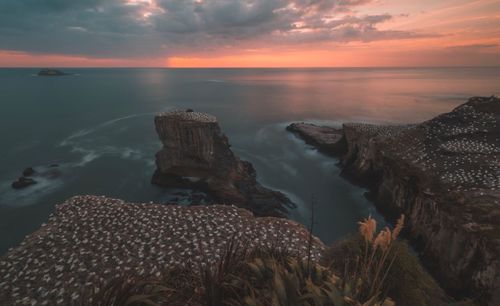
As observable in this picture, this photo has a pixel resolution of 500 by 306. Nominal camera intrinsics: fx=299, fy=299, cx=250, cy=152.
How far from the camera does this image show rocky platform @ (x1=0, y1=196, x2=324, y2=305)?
13.5 meters

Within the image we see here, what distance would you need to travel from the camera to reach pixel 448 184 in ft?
84.7

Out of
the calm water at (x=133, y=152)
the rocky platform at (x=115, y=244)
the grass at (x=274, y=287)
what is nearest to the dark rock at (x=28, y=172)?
the calm water at (x=133, y=152)

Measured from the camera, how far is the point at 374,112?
100875mm

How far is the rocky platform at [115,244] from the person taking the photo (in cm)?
1348

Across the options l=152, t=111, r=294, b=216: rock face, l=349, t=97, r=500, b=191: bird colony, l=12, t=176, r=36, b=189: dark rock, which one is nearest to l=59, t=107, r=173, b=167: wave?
l=12, t=176, r=36, b=189: dark rock

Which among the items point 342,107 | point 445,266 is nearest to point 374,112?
point 342,107

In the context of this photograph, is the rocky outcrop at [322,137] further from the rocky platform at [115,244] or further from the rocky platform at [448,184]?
the rocky platform at [115,244]

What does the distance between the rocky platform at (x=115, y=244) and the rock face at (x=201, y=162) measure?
57.3ft

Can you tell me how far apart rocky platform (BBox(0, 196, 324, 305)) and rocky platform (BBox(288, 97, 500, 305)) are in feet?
35.8

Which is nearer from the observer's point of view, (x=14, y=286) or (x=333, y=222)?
(x=14, y=286)

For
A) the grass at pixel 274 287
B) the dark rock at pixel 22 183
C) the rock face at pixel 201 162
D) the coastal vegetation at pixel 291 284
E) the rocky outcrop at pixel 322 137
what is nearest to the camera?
the grass at pixel 274 287

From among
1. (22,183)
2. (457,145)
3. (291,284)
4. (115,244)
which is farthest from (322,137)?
(291,284)

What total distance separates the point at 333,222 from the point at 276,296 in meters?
31.0

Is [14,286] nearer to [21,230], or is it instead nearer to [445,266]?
[21,230]
